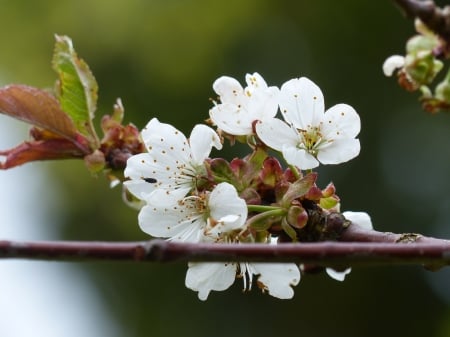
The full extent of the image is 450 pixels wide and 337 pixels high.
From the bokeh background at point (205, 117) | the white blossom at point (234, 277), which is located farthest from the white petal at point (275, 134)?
the bokeh background at point (205, 117)

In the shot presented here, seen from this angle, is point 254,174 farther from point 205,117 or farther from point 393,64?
point 205,117

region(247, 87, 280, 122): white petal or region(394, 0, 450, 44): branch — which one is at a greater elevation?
region(394, 0, 450, 44): branch

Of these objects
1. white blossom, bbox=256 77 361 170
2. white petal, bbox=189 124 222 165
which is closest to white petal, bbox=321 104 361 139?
white blossom, bbox=256 77 361 170

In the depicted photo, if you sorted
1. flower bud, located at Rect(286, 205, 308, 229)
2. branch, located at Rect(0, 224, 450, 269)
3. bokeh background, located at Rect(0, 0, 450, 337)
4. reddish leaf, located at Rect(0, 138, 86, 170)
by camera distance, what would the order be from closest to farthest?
branch, located at Rect(0, 224, 450, 269) < flower bud, located at Rect(286, 205, 308, 229) < reddish leaf, located at Rect(0, 138, 86, 170) < bokeh background, located at Rect(0, 0, 450, 337)

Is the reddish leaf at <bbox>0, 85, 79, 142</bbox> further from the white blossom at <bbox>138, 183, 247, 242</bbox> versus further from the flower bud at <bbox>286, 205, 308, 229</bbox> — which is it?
the flower bud at <bbox>286, 205, 308, 229</bbox>

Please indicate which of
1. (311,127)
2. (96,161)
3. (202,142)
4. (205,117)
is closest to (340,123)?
(311,127)

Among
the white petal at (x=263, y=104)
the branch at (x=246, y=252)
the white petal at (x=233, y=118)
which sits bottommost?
the branch at (x=246, y=252)

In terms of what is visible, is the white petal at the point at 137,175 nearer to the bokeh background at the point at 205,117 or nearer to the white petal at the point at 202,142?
the white petal at the point at 202,142
